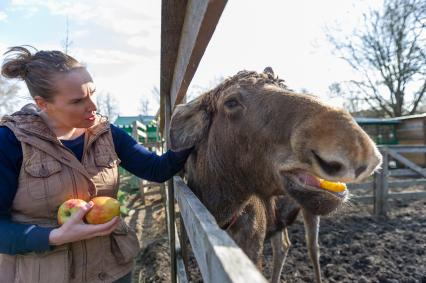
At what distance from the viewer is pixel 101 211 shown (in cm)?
204

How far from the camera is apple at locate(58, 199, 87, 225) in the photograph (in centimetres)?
197

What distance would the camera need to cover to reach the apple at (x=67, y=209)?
1.97 metres

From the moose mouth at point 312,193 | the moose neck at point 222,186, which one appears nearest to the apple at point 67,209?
the moose neck at point 222,186

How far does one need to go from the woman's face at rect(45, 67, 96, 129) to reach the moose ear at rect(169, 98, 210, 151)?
735mm

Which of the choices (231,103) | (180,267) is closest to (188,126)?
(231,103)

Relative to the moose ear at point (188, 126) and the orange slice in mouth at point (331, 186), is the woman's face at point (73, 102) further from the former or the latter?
the orange slice in mouth at point (331, 186)

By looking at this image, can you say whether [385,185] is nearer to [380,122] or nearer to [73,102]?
[73,102]

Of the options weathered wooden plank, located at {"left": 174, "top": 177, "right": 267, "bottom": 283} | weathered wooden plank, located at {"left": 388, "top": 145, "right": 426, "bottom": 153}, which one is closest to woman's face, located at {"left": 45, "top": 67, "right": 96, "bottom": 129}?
weathered wooden plank, located at {"left": 174, "top": 177, "right": 267, "bottom": 283}

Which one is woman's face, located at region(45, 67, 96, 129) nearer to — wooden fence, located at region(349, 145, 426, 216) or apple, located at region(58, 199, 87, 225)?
apple, located at region(58, 199, 87, 225)

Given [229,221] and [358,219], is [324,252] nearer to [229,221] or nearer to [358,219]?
[358,219]

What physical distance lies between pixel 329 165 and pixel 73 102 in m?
1.65

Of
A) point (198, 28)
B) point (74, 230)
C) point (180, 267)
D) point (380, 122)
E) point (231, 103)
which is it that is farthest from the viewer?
point (380, 122)

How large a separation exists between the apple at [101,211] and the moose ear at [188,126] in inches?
32.3

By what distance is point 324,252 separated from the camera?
6.20m
